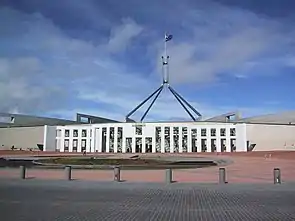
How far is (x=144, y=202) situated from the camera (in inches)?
534

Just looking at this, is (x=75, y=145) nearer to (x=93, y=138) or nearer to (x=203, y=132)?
(x=93, y=138)

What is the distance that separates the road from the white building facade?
289 feet

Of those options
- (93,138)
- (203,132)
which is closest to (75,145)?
(93,138)

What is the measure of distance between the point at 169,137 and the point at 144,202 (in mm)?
95321

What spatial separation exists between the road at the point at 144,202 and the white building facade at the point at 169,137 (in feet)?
289

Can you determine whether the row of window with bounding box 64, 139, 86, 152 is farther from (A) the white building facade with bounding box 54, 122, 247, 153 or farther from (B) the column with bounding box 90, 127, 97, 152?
(A) the white building facade with bounding box 54, 122, 247, 153

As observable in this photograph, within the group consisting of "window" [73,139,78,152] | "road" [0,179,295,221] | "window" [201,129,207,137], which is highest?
"window" [201,129,207,137]

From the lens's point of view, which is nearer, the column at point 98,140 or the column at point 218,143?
the column at point 218,143

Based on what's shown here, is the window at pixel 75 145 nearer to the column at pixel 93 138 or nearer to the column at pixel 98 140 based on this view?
the column at pixel 93 138

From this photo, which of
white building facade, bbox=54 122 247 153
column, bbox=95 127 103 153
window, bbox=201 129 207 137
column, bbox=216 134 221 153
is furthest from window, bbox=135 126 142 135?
column, bbox=216 134 221 153

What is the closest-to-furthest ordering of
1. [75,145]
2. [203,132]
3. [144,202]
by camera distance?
[144,202], [203,132], [75,145]

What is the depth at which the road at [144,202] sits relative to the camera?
10.6 metres

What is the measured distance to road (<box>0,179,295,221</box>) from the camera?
10641 millimetres

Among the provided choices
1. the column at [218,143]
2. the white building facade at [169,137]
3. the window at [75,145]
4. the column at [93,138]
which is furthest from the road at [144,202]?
the window at [75,145]
